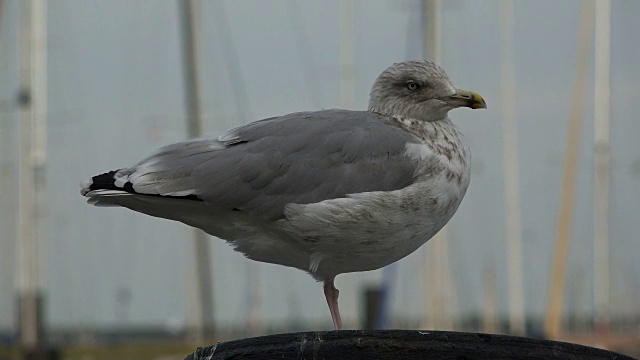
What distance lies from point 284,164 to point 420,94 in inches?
27.8

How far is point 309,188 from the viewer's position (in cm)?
394

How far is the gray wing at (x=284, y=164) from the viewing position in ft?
12.7

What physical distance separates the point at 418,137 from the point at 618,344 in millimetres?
12494

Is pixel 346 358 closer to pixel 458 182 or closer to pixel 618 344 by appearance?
pixel 458 182

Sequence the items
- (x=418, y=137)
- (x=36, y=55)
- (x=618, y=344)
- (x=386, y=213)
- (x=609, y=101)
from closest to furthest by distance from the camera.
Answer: (x=386, y=213) → (x=418, y=137) → (x=618, y=344) → (x=36, y=55) → (x=609, y=101)

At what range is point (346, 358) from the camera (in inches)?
115

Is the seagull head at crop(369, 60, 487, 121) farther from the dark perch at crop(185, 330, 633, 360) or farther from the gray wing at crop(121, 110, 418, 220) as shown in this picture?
the dark perch at crop(185, 330, 633, 360)

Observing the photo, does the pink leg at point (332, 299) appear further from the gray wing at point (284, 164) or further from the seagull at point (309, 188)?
the gray wing at point (284, 164)

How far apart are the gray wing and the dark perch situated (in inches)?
38.3

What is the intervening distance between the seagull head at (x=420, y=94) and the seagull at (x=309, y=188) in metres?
0.19

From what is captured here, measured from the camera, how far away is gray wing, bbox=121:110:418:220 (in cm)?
388

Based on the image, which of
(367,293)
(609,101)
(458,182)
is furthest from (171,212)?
(609,101)

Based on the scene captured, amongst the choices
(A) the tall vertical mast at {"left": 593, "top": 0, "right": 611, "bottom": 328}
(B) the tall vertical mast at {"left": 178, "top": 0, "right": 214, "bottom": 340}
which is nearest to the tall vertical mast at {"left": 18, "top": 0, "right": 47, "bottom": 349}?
(B) the tall vertical mast at {"left": 178, "top": 0, "right": 214, "bottom": 340}

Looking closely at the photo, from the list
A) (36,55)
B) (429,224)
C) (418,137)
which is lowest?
(429,224)
